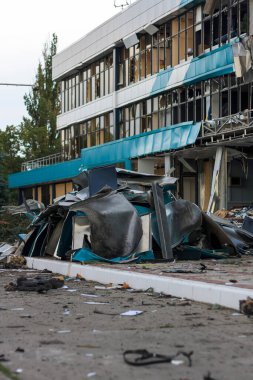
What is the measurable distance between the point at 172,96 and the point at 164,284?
28.8 m

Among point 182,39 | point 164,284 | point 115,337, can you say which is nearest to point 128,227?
point 164,284

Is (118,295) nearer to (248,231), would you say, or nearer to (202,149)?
(248,231)

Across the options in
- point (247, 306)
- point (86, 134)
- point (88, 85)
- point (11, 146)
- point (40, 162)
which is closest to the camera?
point (247, 306)

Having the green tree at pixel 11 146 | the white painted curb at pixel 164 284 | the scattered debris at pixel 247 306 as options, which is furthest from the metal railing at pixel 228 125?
the green tree at pixel 11 146

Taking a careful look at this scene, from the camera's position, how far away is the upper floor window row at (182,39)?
102 feet

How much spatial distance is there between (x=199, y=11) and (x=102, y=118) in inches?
581

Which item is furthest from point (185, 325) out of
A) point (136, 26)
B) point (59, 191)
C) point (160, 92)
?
point (59, 191)

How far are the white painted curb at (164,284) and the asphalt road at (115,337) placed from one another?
0.17m

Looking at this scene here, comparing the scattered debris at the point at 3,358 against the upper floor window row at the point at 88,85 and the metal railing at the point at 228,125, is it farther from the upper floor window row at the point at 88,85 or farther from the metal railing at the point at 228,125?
the upper floor window row at the point at 88,85

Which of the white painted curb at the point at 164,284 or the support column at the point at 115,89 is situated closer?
the white painted curb at the point at 164,284

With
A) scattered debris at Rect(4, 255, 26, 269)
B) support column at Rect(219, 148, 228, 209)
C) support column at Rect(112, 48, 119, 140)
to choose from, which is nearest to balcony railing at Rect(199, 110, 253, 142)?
support column at Rect(219, 148, 228, 209)

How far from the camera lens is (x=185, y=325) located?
21.5 ft

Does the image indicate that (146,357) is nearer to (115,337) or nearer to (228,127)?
(115,337)

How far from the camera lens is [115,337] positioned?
5957 millimetres
